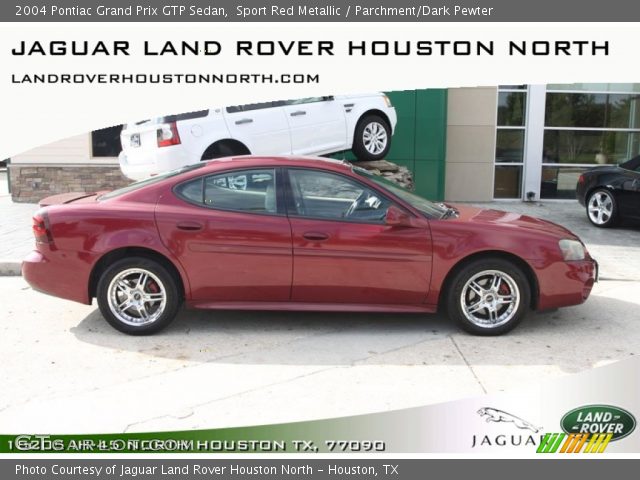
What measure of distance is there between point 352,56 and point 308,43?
78 centimetres

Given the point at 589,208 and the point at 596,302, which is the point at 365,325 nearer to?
the point at 596,302

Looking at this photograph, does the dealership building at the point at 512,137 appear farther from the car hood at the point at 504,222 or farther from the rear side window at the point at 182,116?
the car hood at the point at 504,222

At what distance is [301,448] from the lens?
397 cm

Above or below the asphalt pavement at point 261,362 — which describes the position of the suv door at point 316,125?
above

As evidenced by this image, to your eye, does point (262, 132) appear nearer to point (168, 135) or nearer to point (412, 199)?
point (168, 135)

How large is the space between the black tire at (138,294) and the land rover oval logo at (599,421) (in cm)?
313

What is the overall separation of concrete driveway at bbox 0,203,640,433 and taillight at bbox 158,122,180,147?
11.1 ft

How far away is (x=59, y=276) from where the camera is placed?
5664 mm

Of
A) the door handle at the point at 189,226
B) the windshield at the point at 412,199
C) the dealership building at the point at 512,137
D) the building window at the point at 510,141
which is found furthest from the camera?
the building window at the point at 510,141

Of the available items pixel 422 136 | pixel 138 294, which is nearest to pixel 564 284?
pixel 138 294

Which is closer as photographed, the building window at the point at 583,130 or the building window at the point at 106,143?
the building window at the point at 106,143

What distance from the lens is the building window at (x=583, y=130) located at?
14.7m

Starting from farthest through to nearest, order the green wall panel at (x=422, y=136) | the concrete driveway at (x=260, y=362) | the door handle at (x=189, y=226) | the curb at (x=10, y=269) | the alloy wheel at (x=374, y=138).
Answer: the green wall panel at (x=422, y=136)
the alloy wheel at (x=374, y=138)
the curb at (x=10, y=269)
the door handle at (x=189, y=226)
the concrete driveway at (x=260, y=362)

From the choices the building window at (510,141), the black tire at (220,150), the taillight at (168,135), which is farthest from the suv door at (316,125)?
the building window at (510,141)
